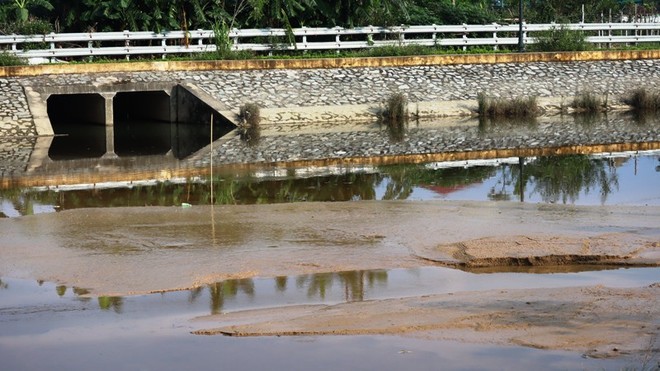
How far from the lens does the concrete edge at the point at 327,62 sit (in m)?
32.1

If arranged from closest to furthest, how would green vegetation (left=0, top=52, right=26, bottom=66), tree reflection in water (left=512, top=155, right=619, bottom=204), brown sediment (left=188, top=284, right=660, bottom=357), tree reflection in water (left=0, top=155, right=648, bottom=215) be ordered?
brown sediment (left=188, top=284, right=660, bottom=357), tree reflection in water (left=0, top=155, right=648, bottom=215), tree reflection in water (left=512, top=155, right=619, bottom=204), green vegetation (left=0, top=52, right=26, bottom=66)

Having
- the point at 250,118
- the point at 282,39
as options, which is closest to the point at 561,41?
the point at 282,39

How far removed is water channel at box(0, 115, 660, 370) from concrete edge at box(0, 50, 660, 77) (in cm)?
1176

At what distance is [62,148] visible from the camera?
28719mm

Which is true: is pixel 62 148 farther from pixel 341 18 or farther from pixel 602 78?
pixel 602 78

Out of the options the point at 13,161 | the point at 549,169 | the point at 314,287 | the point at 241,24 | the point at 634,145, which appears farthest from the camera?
the point at 241,24

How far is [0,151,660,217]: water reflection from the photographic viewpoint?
19.5m

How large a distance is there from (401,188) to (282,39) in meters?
17.5

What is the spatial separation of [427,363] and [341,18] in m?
31.0

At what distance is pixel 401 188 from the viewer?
2094cm

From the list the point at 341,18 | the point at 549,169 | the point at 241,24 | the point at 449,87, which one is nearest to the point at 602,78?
the point at 449,87

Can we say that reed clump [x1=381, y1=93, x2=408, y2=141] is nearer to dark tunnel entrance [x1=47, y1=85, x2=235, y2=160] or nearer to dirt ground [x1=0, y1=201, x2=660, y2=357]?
dark tunnel entrance [x1=47, y1=85, x2=235, y2=160]

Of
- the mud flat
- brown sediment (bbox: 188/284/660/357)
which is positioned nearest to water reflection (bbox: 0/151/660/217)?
the mud flat

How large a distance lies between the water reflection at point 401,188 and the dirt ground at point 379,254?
1147 mm
